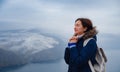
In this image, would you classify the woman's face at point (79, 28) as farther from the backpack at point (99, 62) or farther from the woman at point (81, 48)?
the backpack at point (99, 62)

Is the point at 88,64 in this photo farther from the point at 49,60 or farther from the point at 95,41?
the point at 49,60

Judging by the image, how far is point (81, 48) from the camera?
2.21 meters

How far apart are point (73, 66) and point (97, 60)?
0.18m

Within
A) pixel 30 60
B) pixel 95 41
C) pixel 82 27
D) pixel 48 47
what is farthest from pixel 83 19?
pixel 48 47

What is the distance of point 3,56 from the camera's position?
18.2 m

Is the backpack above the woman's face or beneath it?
beneath

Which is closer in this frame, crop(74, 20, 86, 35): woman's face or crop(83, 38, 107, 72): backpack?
crop(83, 38, 107, 72): backpack

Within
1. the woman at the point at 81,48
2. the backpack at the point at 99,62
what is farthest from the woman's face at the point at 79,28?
the backpack at the point at 99,62

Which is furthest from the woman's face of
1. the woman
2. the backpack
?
the backpack

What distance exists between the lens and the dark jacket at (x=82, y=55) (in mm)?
2158

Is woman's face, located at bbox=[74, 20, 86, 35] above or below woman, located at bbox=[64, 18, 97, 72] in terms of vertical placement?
above

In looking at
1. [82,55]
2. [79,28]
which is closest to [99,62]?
[82,55]

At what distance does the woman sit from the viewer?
2160 millimetres

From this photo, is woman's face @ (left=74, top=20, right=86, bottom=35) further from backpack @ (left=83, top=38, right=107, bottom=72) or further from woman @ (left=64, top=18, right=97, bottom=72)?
backpack @ (left=83, top=38, right=107, bottom=72)
